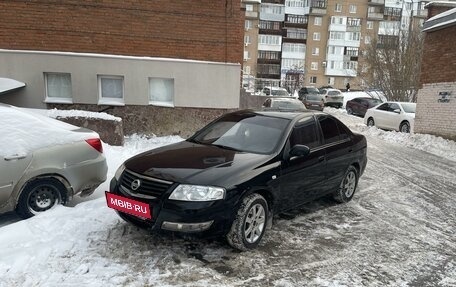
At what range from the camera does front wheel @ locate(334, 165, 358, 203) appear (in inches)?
232

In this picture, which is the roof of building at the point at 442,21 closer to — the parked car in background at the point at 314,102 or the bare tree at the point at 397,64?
the bare tree at the point at 397,64

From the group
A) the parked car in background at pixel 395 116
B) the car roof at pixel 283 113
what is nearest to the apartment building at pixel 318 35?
the parked car in background at pixel 395 116

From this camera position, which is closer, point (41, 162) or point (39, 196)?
point (41, 162)

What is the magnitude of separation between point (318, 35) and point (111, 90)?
59.4 metres

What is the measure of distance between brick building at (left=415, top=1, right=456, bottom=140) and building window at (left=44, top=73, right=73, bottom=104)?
12.0 metres

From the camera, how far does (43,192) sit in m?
4.80

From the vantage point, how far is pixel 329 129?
224 inches

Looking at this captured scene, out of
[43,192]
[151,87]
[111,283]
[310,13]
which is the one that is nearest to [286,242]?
[111,283]

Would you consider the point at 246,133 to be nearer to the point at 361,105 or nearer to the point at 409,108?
the point at 409,108

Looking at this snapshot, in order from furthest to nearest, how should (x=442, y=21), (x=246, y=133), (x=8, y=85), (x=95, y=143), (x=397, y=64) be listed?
1. (x=397, y=64)
2. (x=442, y=21)
3. (x=8, y=85)
4. (x=95, y=143)
5. (x=246, y=133)

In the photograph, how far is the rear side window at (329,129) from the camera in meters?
5.54

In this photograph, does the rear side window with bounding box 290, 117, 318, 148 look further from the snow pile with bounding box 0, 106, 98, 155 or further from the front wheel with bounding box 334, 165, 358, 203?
the snow pile with bounding box 0, 106, 98, 155

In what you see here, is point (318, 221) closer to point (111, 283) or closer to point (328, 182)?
point (328, 182)

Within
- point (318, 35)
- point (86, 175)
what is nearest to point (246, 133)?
point (86, 175)
